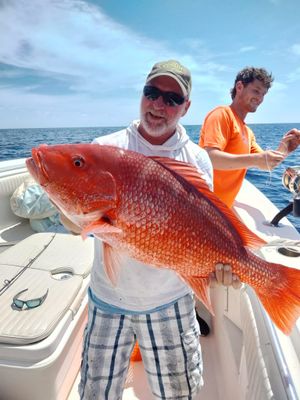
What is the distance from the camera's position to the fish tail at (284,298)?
1.40 metres

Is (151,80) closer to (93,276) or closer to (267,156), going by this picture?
(93,276)

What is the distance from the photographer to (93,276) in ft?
5.75

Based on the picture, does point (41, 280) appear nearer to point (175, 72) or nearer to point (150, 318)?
point (150, 318)

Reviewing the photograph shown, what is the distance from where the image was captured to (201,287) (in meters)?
1.45

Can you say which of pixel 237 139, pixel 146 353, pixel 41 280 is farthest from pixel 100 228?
pixel 237 139

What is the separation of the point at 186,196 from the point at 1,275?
Result: 1616 millimetres

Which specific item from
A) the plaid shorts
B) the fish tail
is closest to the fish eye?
the plaid shorts

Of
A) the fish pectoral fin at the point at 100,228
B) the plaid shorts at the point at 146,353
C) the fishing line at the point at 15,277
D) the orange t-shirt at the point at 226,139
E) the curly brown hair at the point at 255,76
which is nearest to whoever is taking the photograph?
the fish pectoral fin at the point at 100,228

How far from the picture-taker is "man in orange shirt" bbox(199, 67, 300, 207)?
2832 millimetres

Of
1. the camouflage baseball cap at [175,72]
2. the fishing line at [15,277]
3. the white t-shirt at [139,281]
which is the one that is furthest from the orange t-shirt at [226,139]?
Result: the fishing line at [15,277]

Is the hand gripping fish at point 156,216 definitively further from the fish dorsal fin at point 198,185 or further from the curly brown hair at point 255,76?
the curly brown hair at point 255,76

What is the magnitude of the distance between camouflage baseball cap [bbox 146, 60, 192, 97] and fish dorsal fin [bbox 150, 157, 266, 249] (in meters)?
0.57

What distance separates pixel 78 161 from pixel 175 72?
2.88 ft

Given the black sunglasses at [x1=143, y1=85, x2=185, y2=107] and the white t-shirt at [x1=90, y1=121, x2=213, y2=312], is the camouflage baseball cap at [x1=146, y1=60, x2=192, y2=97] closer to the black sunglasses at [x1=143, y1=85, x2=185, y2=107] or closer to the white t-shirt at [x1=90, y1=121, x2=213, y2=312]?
the black sunglasses at [x1=143, y1=85, x2=185, y2=107]
